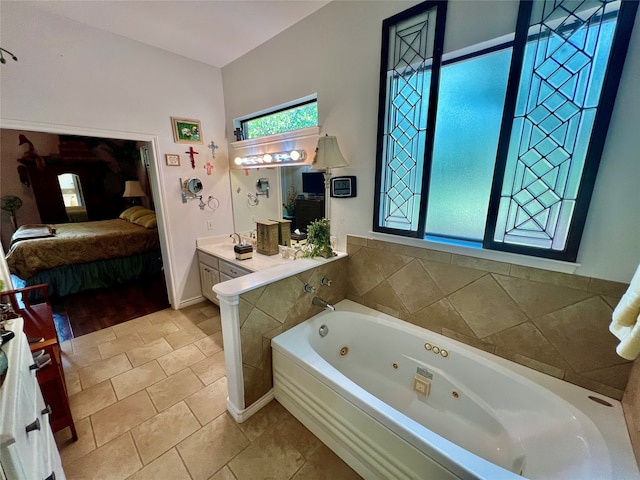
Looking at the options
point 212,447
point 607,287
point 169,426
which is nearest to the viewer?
point 607,287

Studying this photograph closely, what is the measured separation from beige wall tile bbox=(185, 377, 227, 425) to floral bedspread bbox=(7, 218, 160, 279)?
9.69 ft

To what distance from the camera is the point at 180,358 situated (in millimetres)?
2297

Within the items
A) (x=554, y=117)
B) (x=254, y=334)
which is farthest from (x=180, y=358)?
(x=554, y=117)

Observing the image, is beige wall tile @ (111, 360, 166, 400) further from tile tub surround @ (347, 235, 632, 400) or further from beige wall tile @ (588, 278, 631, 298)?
beige wall tile @ (588, 278, 631, 298)

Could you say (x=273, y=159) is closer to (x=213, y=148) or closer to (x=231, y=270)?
(x=213, y=148)

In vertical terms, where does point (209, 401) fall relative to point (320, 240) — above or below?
below

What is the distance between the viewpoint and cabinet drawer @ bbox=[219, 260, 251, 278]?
2487 millimetres

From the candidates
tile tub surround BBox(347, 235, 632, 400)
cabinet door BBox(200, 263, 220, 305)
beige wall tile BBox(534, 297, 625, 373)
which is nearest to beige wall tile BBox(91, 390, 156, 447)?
cabinet door BBox(200, 263, 220, 305)

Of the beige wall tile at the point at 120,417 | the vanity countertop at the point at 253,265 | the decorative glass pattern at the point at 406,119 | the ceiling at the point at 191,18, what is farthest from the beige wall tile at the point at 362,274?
the ceiling at the point at 191,18

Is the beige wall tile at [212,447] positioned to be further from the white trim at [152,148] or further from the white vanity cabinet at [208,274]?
the white trim at [152,148]

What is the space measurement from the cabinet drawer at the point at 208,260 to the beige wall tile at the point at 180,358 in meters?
0.89

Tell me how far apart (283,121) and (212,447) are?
2832mm

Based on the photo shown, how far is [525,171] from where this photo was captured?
150cm

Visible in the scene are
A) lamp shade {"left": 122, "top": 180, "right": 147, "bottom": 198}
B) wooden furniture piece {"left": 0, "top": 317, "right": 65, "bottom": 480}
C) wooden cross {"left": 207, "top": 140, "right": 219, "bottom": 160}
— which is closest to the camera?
wooden furniture piece {"left": 0, "top": 317, "right": 65, "bottom": 480}
